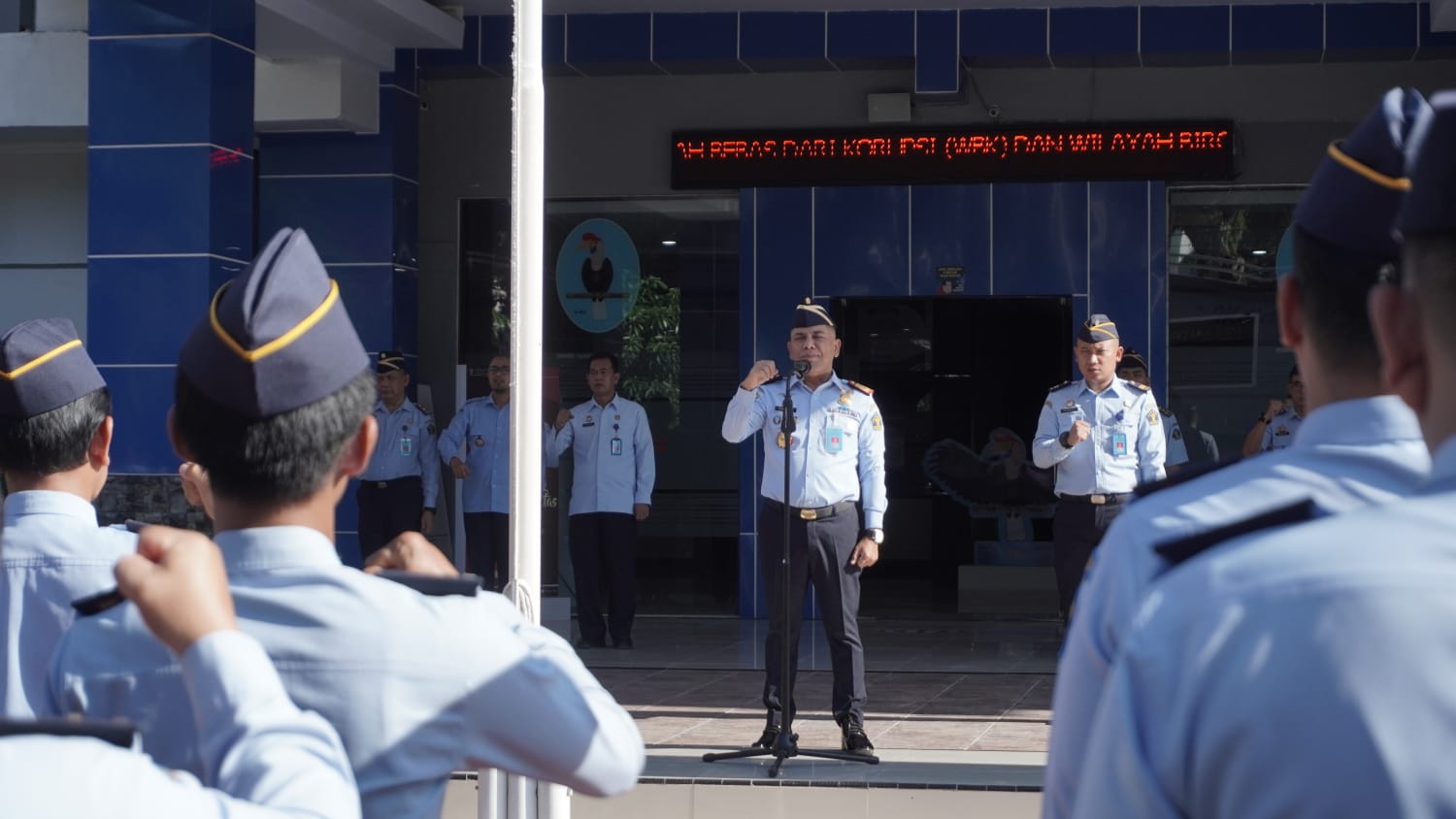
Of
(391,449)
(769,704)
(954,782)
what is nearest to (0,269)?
(391,449)

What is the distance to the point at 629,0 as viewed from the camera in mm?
11109

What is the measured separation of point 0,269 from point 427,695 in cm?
1250

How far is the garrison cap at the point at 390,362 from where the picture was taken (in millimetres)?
11016

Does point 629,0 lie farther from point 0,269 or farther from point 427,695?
point 427,695

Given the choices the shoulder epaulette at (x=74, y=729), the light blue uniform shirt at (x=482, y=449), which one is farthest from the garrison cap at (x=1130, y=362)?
the shoulder epaulette at (x=74, y=729)

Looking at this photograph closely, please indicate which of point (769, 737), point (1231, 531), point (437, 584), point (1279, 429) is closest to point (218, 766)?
point (437, 584)

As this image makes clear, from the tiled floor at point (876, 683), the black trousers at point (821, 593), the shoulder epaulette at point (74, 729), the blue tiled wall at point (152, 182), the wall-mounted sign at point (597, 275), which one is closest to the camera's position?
the shoulder epaulette at point (74, 729)

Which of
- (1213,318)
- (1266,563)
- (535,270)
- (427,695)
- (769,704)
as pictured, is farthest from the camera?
(1213,318)

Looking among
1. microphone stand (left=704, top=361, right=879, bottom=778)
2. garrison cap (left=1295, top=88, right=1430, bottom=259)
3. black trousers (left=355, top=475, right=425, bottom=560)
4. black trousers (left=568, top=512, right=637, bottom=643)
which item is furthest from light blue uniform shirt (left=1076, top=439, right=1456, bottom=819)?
black trousers (left=355, top=475, right=425, bottom=560)

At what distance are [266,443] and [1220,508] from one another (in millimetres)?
901

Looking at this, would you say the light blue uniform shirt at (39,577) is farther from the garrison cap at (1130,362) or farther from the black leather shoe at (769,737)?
the garrison cap at (1130,362)

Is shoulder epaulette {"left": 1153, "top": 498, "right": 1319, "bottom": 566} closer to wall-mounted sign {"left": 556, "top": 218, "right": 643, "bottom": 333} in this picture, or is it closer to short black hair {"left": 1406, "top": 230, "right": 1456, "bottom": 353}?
short black hair {"left": 1406, "top": 230, "right": 1456, "bottom": 353}

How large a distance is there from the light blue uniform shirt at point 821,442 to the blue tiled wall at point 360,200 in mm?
5288

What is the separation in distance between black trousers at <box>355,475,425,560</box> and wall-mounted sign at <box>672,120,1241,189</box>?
330 centimetres
